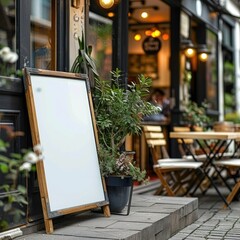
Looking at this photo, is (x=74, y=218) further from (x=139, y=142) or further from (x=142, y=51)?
(x=142, y=51)

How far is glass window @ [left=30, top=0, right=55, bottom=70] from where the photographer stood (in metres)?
5.45

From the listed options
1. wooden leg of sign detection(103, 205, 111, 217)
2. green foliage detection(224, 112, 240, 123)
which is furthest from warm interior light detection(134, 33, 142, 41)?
wooden leg of sign detection(103, 205, 111, 217)

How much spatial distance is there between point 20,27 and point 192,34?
7631 mm

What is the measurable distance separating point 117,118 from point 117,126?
9 centimetres

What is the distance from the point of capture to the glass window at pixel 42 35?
5449 millimetres

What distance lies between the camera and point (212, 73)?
42.3 feet

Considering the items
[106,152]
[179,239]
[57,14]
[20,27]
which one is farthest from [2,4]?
[179,239]

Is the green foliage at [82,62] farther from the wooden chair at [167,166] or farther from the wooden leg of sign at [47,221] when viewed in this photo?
the wooden chair at [167,166]

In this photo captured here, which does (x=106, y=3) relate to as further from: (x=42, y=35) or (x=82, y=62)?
(x=82, y=62)

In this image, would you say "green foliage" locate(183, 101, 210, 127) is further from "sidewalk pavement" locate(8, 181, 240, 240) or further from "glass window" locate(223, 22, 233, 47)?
"glass window" locate(223, 22, 233, 47)

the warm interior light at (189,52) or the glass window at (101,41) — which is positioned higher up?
the warm interior light at (189,52)

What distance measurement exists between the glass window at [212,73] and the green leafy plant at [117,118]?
7.03 m

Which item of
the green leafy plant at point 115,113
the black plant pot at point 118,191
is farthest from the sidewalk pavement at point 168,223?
the green leafy plant at point 115,113

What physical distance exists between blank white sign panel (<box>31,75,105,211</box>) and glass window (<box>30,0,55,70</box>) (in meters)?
0.40
